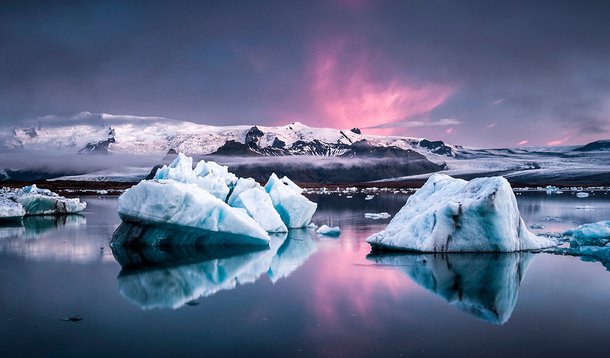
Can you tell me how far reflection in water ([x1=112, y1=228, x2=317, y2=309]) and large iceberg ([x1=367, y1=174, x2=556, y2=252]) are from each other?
3.07 meters

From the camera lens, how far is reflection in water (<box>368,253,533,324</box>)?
916cm

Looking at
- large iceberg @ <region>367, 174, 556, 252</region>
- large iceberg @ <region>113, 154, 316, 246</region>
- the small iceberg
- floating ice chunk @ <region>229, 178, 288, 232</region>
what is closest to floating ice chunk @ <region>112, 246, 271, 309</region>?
large iceberg @ <region>113, 154, 316, 246</region>

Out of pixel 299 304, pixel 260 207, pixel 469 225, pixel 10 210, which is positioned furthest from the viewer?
pixel 10 210

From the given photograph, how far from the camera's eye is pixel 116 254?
15086 mm

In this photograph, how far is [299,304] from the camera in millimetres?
9320

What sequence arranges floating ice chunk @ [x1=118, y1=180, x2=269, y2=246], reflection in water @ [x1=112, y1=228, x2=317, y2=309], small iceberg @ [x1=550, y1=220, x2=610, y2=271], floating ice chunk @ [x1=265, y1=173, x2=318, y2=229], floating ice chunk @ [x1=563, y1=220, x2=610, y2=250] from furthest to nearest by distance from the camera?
1. floating ice chunk @ [x1=265, y1=173, x2=318, y2=229]
2. floating ice chunk @ [x1=563, y1=220, x2=610, y2=250]
3. floating ice chunk @ [x1=118, y1=180, x2=269, y2=246]
4. small iceberg @ [x1=550, y1=220, x2=610, y2=271]
5. reflection in water @ [x1=112, y1=228, x2=317, y2=309]

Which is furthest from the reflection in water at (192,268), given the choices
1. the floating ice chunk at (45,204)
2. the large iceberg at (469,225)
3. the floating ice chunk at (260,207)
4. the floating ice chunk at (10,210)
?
the floating ice chunk at (45,204)

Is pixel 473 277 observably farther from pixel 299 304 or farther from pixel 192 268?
pixel 192 268

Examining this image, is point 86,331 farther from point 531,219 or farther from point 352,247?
point 531,219

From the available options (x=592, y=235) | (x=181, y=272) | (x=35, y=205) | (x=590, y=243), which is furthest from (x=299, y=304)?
(x=35, y=205)

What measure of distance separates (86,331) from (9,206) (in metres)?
20.9

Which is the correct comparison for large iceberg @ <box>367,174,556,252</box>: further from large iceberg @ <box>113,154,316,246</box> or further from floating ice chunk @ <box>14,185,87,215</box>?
floating ice chunk @ <box>14,185,87,215</box>

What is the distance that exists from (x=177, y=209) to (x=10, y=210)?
1451cm

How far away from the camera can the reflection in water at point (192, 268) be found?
10.3m
